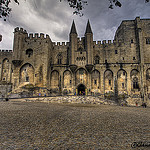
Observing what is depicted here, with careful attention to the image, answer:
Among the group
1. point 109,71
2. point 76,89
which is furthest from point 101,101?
point 109,71

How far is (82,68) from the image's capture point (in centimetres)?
3067

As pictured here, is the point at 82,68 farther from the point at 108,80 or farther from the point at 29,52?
the point at 29,52

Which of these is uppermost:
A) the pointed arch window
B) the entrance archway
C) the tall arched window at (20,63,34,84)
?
the tall arched window at (20,63,34,84)

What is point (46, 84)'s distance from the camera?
1120 inches

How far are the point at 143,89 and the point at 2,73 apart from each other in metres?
45.1

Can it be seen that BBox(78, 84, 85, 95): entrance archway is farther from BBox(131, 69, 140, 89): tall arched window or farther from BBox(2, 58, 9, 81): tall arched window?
BBox(2, 58, 9, 81): tall arched window

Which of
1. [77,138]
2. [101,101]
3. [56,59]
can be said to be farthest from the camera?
[56,59]

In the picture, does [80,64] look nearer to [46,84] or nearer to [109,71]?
[109,71]

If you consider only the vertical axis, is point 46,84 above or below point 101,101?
above

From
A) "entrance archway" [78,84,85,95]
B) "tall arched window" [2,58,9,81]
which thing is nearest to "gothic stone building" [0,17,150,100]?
"entrance archway" [78,84,85,95]

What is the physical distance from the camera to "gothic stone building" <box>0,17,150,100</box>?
29.4 meters

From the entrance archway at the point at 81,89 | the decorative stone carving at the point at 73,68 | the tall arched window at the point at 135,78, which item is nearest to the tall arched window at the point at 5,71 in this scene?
the decorative stone carving at the point at 73,68

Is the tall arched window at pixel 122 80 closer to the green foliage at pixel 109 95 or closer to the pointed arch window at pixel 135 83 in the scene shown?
the green foliage at pixel 109 95

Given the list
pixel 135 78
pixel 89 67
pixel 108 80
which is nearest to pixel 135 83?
pixel 135 78
